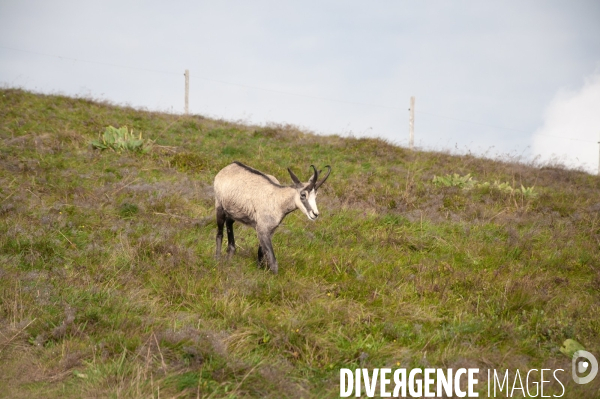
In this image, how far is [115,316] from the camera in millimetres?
5266

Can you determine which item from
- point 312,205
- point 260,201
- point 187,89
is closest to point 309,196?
point 312,205

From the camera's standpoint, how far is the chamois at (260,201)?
695 centimetres

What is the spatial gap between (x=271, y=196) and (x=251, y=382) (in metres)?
3.61

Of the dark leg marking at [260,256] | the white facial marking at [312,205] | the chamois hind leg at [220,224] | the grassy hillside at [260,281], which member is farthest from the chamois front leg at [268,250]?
the chamois hind leg at [220,224]

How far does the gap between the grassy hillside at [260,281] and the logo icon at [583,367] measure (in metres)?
0.09

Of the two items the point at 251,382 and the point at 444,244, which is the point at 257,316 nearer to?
the point at 251,382

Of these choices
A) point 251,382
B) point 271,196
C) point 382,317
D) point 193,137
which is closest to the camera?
point 251,382

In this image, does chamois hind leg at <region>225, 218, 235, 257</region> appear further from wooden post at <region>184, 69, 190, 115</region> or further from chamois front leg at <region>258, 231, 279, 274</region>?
wooden post at <region>184, 69, 190, 115</region>

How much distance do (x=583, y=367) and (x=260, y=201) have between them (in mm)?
4761

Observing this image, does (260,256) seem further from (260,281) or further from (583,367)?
(583,367)

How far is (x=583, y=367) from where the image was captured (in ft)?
16.0

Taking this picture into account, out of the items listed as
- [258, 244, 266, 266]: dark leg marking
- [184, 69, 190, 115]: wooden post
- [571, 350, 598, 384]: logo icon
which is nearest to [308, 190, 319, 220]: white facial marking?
[258, 244, 266, 266]: dark leg marking

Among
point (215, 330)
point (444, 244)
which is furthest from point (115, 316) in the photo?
point (444, 244)

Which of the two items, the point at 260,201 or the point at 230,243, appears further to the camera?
the point at 230,243
